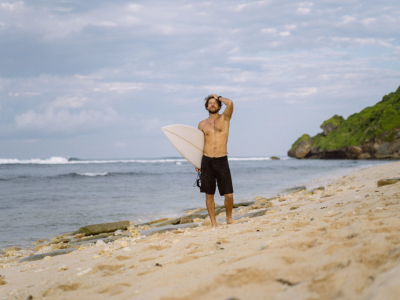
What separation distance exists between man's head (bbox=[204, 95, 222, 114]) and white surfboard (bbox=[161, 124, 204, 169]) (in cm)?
51

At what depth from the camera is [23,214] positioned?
9.30 m

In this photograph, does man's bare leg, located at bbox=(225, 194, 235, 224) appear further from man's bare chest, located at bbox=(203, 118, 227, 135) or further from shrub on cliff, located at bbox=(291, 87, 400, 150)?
shrub on cliff, located at bbox=(291, 87, 400, 150)

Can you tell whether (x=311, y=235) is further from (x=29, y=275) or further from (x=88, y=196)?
(x=88, y=196)

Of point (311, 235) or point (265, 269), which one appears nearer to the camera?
point (265, 269)

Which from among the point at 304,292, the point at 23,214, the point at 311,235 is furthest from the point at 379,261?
the point at 23,214

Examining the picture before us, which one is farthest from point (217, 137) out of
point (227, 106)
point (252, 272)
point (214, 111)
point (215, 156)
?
point (252, 272)

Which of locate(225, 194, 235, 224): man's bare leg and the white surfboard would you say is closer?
locate(225, 194, 235, 224): man's bare leg

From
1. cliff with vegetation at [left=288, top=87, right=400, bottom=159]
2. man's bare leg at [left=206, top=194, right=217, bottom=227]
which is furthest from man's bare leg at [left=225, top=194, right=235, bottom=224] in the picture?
cliff with vegetation at [left=288, top=87, right=400, bottom=159]

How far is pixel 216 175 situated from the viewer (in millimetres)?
5809

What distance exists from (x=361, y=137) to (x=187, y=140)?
1976 inches

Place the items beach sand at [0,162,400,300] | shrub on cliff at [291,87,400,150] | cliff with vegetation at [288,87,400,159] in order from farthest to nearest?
shrub on cliff at [291,87,400,150] < cliff with vegetation at [288,87,400,159] < beach sand at [0,162,400,300]

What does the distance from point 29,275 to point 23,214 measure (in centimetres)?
643

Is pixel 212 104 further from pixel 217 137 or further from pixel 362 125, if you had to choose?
pixel 362 125

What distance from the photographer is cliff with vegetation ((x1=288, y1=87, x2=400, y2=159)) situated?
45.1 m
